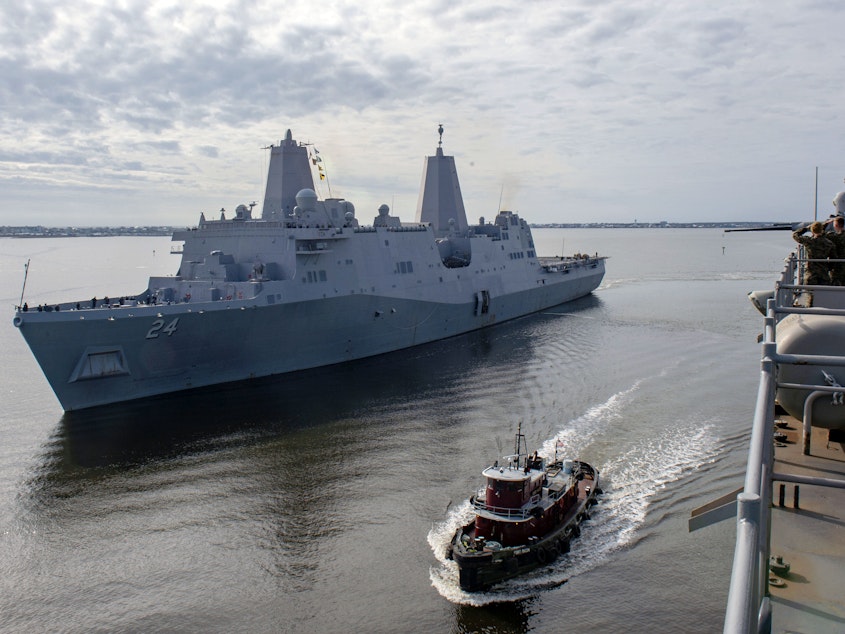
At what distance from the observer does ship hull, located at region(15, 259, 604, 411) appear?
67.9 ft

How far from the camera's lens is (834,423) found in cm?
457

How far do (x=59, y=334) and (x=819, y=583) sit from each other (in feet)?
70.5

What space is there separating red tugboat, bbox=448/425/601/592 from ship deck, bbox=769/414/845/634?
831 centimetres

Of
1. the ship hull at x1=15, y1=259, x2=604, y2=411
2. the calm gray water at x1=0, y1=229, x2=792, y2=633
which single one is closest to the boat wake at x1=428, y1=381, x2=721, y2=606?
the calm gray water at x1=0, y1=229, x2=792, y2=633

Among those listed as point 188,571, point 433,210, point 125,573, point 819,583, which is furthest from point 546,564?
point 433,210

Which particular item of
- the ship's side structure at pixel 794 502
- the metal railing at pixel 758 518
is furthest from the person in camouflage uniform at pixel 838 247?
the metal railing at pixel 758 518

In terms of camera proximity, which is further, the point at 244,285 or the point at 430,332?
the point at 430,332

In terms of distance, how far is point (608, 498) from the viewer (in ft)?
51.3

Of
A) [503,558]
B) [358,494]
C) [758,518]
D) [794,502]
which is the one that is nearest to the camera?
[758,518]

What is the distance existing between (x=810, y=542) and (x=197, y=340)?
2199 centimetres

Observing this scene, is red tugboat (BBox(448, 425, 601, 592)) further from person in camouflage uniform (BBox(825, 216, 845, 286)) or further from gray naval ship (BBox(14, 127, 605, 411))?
gray naval ship (BBox(14, 127, 605, 411))

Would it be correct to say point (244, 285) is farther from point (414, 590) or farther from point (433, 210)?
point (433, 210)

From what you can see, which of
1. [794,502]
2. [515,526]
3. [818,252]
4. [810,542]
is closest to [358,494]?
[515,526]

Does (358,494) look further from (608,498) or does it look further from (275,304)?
(275,304)
